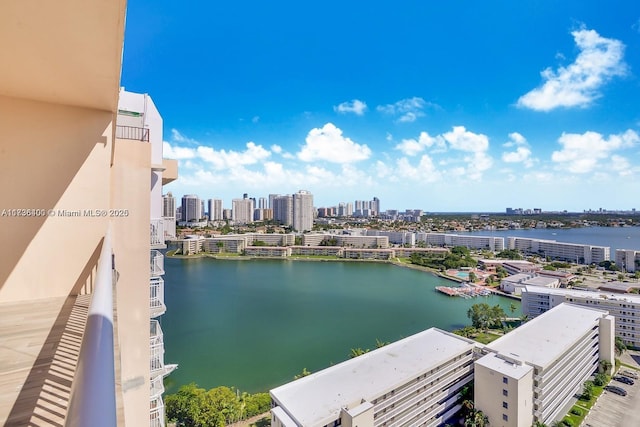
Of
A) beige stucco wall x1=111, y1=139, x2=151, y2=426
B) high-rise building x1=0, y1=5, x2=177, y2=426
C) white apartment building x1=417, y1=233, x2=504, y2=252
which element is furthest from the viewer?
white apartment building x1=417, y1=233, x2=504, y2=252

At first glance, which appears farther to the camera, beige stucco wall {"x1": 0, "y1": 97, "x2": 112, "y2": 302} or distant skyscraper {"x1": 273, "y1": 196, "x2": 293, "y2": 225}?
distant skyscraper {"x1": 273, "y1": 196, "x2": 293, "y2": 225}

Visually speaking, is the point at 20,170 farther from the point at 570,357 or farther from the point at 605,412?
the point at 605,412

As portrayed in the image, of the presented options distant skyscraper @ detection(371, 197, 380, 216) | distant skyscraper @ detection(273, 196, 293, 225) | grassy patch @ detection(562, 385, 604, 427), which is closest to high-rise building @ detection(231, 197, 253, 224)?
distant skyscraper @ detection(273, 196, 293, 225)

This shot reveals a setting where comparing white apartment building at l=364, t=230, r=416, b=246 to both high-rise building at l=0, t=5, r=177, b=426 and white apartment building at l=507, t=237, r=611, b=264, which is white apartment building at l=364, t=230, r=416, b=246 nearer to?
white apartment building at l=507, t=237, r=611, b=264

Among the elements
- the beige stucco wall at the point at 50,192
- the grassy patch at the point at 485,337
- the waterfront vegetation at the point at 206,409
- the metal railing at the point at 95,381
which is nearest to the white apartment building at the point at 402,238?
the grassy patch at the point at 485,337

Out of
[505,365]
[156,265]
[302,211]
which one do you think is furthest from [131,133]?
[302,211]

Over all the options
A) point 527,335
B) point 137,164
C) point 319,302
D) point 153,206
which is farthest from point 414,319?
point 137,164
